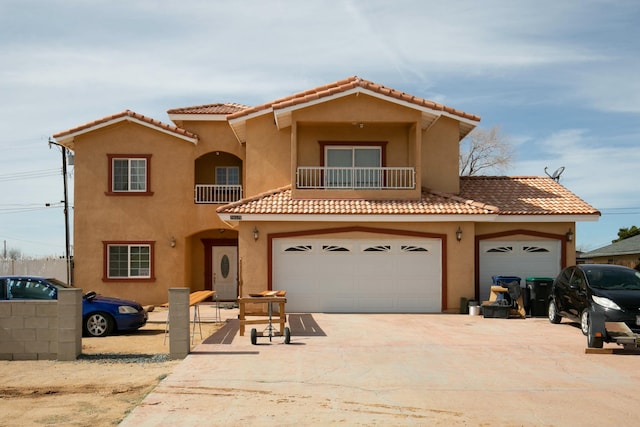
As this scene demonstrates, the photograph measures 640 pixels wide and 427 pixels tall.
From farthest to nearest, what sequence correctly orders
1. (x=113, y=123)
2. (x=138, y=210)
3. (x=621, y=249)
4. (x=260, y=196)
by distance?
(x=621, y=249) → (x=138, y=210) → (x=113, y=123) → (x=260, y=196)

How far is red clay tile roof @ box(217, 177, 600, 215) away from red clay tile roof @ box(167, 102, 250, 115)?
5542 mm

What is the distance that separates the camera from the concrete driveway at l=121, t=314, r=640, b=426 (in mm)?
8172

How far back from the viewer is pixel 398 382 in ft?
33.1

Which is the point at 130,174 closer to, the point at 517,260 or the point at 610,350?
the point at 517,260

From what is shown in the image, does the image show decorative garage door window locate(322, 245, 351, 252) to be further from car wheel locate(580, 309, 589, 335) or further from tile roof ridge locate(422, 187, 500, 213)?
car wheel locate(580, 309, 589, 335)

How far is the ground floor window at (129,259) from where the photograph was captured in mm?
24859

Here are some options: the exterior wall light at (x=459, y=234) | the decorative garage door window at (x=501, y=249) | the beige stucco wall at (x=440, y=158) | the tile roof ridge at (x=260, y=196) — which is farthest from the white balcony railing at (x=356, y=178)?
the decorative garage door window at (x=501, y=249)

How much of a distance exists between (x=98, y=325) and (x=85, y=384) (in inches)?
246

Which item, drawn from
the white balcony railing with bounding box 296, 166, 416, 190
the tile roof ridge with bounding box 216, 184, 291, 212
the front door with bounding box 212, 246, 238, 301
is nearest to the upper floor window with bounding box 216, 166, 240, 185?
the front door with bounding box 212, 246, 238, 301

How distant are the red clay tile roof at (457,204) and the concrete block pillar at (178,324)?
7.50 m

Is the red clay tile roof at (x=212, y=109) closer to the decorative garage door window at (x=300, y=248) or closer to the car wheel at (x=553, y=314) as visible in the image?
the decorative garage door window at (x=300, y=248)

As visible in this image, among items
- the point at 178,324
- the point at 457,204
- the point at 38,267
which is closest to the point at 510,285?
the point at 457,204

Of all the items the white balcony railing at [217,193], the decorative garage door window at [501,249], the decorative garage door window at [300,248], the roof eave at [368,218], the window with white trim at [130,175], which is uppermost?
the window with white trim at [130,175]

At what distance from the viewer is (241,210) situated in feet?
65.9
